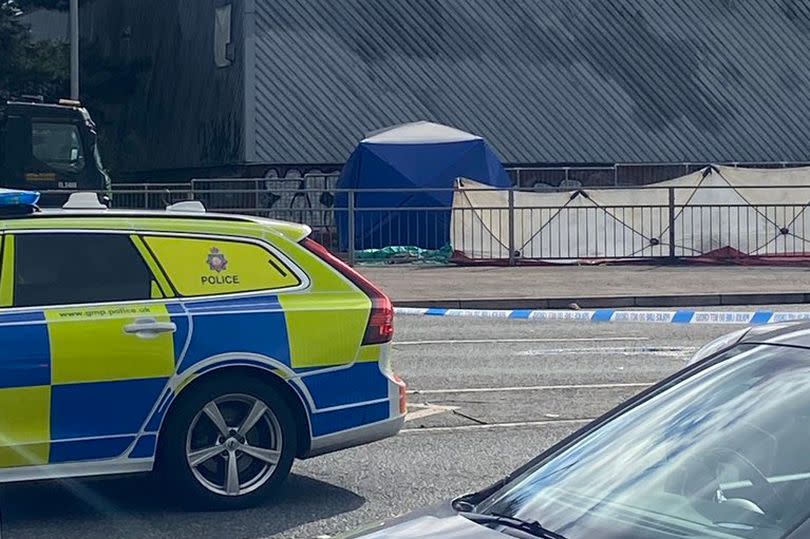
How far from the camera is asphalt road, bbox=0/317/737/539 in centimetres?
693

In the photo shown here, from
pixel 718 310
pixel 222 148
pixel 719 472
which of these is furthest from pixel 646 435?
pixel 222 148

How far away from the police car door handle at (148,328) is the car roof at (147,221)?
1.96ft

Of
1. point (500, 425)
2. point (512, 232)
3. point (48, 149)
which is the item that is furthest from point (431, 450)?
point (48, 149)

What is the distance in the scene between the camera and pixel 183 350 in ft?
22.6

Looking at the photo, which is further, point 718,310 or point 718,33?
point 718,33

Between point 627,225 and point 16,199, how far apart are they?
60.6 ft

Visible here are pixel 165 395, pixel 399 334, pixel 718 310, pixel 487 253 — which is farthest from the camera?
pixel 487 253

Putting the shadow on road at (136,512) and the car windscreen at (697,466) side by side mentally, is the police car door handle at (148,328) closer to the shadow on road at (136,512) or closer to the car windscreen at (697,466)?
the shadow on road at (136,512)

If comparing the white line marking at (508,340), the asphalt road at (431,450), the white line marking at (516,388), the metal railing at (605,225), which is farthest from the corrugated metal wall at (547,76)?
the white line marking at (516,388)

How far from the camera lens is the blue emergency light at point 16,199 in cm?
704

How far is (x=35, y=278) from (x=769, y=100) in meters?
33.8

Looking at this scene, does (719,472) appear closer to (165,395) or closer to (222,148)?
(165,395)

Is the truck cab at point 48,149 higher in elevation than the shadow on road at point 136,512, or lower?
higher

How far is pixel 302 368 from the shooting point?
713 centimetres
